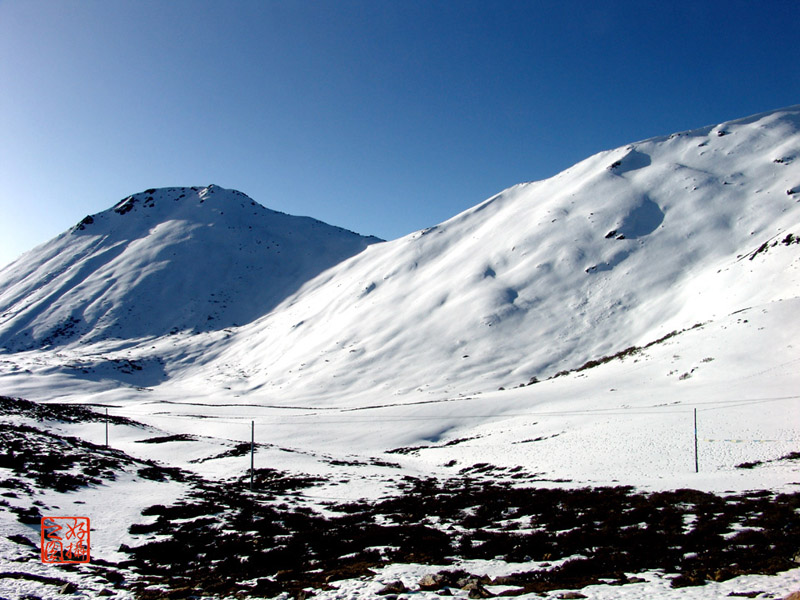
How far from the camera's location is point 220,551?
1834cm

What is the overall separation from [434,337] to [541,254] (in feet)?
131

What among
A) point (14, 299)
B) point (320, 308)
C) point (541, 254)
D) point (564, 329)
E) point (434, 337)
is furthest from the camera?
point (14, 299)

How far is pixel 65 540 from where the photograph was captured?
60.7 ft

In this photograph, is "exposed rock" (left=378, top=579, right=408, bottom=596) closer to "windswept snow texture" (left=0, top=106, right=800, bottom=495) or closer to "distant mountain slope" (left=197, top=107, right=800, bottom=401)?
"windswept snow texture" (left=0, top=106, right=800, bottom=495)

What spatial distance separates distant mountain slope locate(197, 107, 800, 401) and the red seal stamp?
252 feet

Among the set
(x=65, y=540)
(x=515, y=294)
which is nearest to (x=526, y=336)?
(x=515, y=294)

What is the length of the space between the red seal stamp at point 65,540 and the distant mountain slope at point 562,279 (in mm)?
76948

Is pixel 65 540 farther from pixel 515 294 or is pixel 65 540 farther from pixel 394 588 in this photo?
pixel 515 294

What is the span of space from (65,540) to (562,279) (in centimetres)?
11519

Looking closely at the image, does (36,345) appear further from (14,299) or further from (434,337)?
(434,337)

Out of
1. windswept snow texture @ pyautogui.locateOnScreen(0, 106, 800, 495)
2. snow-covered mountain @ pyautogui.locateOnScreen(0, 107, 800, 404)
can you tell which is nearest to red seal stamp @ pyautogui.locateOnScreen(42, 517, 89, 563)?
windswept snow texture @ pyautogui.locateOnScreen(0, 106, 800, 495)

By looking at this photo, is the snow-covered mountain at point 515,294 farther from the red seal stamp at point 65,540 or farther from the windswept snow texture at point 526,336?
the red seal stamp at point 65,540

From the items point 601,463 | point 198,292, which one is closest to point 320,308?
point 198,292

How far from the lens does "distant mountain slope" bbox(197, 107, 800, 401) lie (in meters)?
93.9
